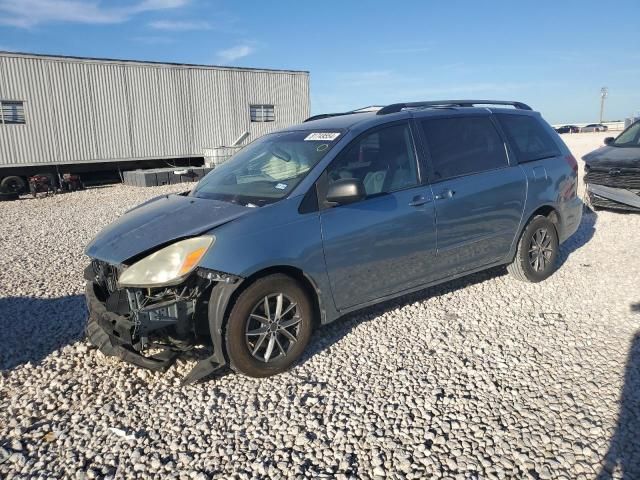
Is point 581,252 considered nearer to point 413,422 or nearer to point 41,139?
point 413,422

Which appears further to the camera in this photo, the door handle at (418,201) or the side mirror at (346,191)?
the door handle at (418,201)

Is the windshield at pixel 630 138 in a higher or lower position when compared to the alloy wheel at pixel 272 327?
higher

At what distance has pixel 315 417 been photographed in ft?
10.2

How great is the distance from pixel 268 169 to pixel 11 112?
52.5 ft

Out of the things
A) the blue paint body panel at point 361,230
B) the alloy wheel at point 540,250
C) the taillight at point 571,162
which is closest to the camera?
the blue paint body panel at point 361,230

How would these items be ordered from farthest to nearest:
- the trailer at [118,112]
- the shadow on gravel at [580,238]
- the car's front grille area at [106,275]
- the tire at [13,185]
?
1. the trailer at [118,112]
2. the tire at [13,185]
3. the shadow on gravel at [580,238]
4. the car's front grille area at [106,275]

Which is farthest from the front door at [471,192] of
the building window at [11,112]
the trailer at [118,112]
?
the building window at [11,112]

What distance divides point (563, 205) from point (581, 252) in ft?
4.84

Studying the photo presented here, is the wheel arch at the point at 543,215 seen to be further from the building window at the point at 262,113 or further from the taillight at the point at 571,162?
the building window at the point at 262,113

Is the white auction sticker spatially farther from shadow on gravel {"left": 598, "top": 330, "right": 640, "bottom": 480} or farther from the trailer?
the trailer

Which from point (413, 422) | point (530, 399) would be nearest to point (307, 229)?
point (413, 422)

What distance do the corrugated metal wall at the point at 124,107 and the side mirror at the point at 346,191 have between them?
54.3ft

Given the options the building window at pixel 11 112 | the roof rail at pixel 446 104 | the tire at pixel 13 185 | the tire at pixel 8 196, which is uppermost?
the building window at pixel 11 112

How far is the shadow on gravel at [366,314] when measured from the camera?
415 centimetres
